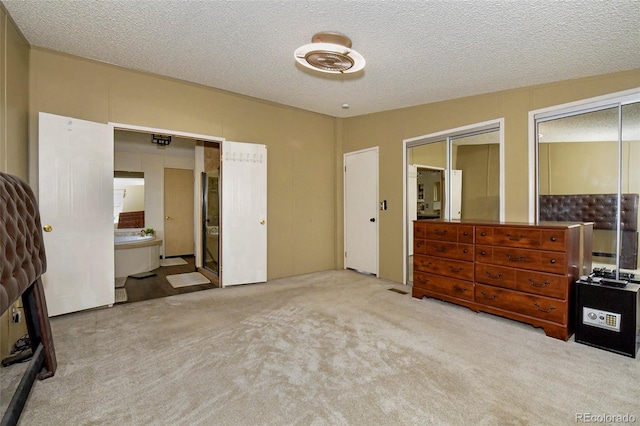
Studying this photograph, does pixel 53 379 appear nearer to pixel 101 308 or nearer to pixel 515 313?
pixel 101 308

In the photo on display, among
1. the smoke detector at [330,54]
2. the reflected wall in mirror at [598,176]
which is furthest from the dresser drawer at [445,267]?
the smoke detector at [330,54]

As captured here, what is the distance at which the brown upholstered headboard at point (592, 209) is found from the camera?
119 inches

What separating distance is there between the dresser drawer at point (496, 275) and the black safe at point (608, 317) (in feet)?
1.71

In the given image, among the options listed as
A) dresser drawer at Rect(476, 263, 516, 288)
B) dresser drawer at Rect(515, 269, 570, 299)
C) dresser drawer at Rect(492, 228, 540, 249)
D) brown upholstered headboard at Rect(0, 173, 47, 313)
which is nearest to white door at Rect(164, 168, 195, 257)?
brown upholstered headboard at Rect(0, 173, 47, 313)

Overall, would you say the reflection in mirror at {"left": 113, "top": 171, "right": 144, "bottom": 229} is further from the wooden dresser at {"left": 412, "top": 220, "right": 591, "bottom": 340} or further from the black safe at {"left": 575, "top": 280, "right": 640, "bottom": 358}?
the black safe at {"left": 575, "top": 280, "right": 640, "bottom": 358}

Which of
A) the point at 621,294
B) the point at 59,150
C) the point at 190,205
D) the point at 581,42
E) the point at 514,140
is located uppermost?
the point at 581,42

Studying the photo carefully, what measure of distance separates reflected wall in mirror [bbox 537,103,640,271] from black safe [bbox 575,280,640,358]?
67 cm

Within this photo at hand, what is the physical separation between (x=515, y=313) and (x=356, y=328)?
163 centimetres

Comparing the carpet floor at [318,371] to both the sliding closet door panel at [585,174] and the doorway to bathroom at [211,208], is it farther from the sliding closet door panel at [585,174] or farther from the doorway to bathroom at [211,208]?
the doorway to bathroom at [211,208]

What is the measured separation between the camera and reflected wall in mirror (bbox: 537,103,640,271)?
3.03m

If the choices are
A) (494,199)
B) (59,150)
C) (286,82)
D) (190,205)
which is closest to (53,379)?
(59,150)

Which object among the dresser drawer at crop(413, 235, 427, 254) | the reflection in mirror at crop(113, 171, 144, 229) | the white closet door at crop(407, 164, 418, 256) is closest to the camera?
the dresser drawer at crop(413, 235, 427, 254)

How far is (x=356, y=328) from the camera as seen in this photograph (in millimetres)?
3016

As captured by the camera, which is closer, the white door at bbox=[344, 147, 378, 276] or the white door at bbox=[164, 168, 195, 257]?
the white door at bbox=[344, 147, 378, 276]
